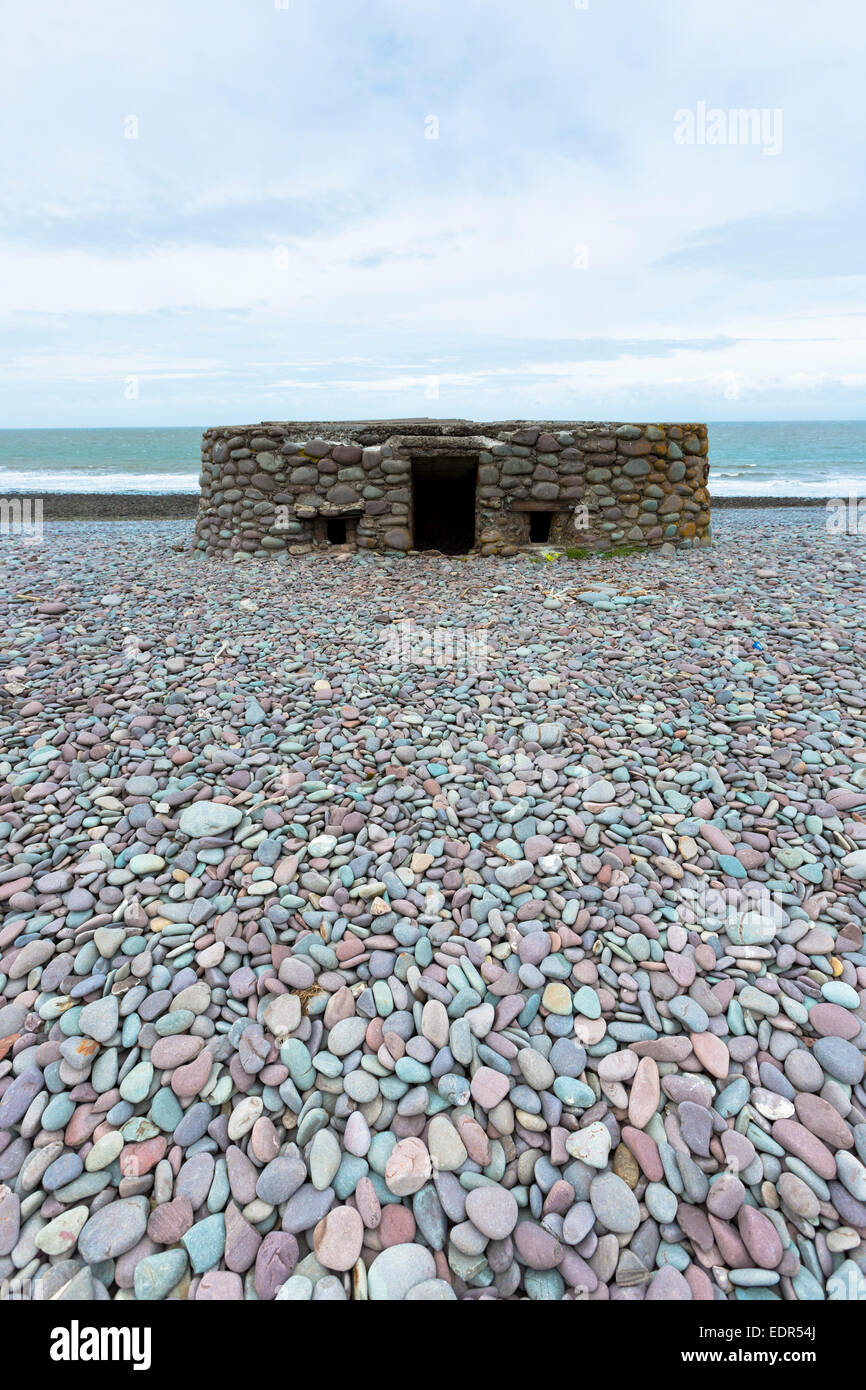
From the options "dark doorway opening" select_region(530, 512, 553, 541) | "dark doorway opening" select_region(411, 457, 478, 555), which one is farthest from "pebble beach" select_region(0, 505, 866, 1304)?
"dark doorway opening" select_region(411, 457, 478, 555)

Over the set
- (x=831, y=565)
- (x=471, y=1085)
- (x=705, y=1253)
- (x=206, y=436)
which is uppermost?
(x=206, y=436)

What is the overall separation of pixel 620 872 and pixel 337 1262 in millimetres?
2023

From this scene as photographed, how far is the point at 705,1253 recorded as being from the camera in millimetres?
1989

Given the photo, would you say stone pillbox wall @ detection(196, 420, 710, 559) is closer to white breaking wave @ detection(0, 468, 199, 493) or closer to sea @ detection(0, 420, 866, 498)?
sea @ detection(0, 420, 866, 498)

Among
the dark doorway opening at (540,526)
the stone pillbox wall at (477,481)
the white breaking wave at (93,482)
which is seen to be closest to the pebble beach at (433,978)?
the stone pillbox wall at (477,481)

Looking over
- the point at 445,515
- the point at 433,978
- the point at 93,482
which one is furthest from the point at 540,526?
the point at 93,482

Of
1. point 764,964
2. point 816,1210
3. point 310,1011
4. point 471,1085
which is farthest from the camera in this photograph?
point 764,964

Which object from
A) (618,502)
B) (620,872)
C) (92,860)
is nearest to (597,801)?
(620,872)

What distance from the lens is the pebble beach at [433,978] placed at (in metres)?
2.03

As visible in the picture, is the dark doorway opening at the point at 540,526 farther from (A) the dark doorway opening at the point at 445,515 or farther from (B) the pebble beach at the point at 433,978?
(B) the pebble beach at the point at 433,978

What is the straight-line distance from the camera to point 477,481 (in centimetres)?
900

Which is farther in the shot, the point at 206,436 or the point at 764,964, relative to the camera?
the point at 206,436
